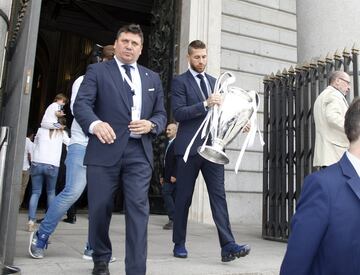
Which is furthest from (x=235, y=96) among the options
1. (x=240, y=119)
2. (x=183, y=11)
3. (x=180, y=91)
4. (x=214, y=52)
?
(x=183, y=11)

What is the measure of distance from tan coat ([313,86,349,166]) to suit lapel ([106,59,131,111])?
8.85 feet

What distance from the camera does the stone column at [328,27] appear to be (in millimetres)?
5855

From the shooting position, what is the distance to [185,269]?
3594 millimetres

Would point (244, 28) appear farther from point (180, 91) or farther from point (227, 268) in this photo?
point (227, 268)

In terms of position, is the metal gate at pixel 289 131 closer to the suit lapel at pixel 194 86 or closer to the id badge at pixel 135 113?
the suit lapel at pixel 194 86

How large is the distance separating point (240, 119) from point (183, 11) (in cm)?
581

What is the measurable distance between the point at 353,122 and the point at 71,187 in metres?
3.03

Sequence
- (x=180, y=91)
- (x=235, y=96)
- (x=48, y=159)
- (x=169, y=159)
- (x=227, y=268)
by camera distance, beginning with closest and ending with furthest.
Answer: (x=227, y=268)
(x=235, y=96)
(x=180, y=91)
(x=48, y=159)
(x=169, y=159)

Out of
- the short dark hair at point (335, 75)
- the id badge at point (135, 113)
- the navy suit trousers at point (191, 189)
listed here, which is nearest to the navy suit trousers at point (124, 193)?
the id badge at point (135, 113)

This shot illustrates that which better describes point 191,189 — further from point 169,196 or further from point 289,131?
point 169,196

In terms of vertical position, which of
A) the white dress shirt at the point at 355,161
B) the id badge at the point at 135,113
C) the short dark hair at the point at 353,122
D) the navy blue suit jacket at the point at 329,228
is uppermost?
the id badge at the point at 135,113

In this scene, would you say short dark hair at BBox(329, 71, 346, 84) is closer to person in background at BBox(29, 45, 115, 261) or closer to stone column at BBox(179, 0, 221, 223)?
person in background at BBox(29, 45, 115, 261)

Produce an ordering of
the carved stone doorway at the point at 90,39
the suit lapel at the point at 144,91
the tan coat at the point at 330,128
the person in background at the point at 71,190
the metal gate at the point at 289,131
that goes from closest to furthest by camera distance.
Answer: the suit lapel at the point at 144,91 → the person in background at the point at 71,190 → the tan coat at the point at 330,128 → the metal gate at the point at 289,131 → the carved stone doorway at the point at 90,39

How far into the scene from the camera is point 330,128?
498cm
